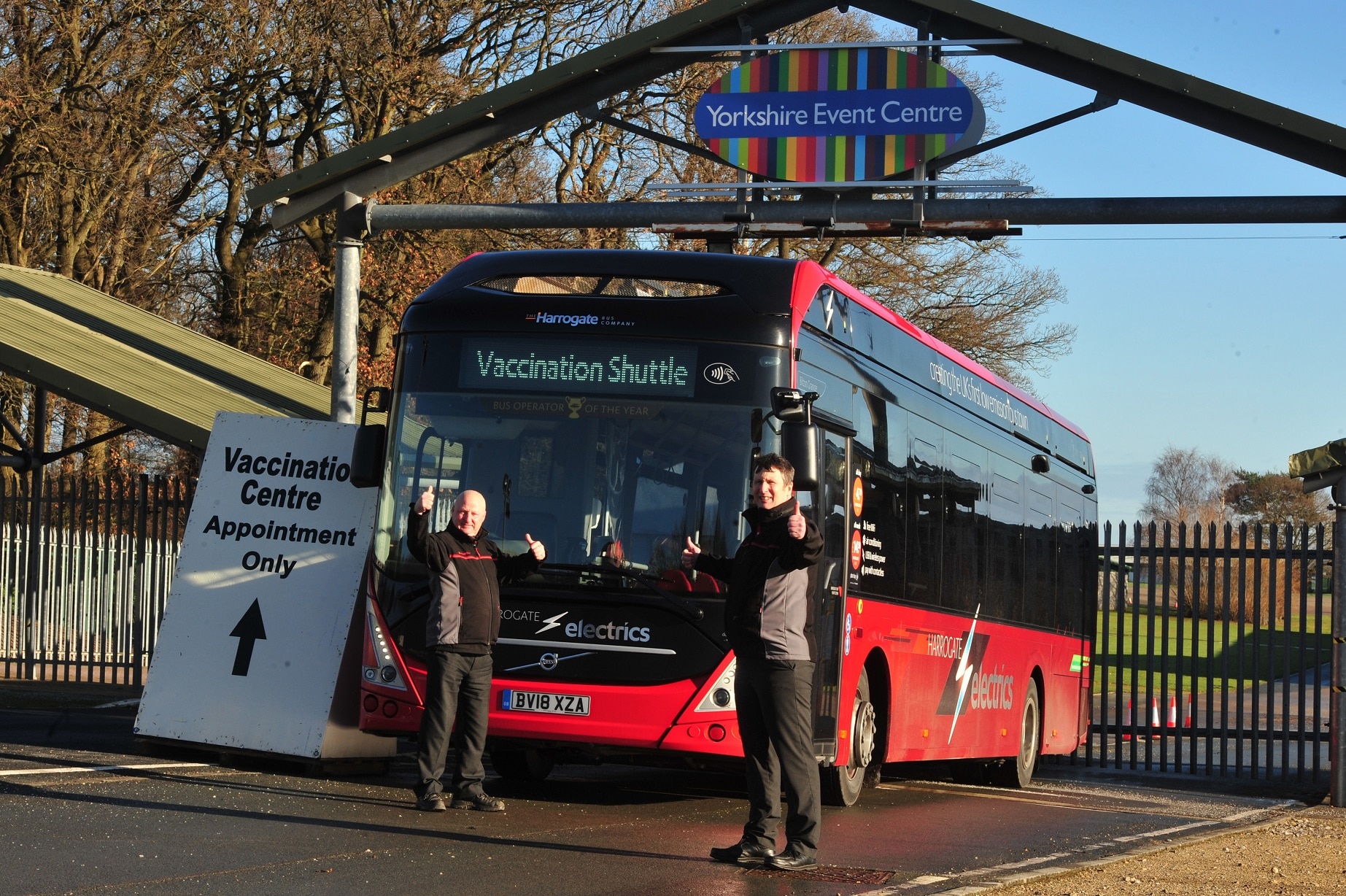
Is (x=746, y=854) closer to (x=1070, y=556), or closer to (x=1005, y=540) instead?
(x=1005, y=540)

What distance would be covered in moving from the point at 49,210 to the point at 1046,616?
19.4 m

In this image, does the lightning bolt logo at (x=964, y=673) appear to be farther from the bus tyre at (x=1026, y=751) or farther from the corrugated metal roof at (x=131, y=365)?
the corrugated metal roof at (x=131, y=365)

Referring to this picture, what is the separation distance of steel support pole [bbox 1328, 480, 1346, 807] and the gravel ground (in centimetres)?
299

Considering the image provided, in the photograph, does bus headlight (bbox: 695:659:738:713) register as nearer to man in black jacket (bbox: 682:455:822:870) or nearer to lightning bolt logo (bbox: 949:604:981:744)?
man in black jacket (bbox: 682:455:822:870)

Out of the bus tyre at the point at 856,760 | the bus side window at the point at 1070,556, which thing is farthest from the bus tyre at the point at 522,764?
the bus side window at the point at 1070,556

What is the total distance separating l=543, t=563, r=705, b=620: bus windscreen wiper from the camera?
32.9ft

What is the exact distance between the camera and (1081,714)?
62.6 ft

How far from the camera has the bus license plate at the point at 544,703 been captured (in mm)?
10156

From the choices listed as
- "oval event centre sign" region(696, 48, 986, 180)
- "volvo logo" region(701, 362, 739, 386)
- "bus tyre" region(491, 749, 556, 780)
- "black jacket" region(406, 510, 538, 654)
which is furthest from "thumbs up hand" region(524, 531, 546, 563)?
"oval event centre sign" region(696, 48, 986, 180)

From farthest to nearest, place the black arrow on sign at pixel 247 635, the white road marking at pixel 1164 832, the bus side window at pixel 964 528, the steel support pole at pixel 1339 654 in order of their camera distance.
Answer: the steel support pole at pixel 1339 654
the bus side window at pixel 964 528
the black arrow on sign at pixel 247 635
the white road marking at pixel 1164 832

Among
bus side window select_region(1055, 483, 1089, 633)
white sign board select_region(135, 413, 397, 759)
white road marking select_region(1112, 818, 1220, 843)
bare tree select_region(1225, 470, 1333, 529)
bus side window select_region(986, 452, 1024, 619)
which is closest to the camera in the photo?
white road marking select_region(1112, 818, 1220, 843)

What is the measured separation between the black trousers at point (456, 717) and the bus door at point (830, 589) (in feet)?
6.65

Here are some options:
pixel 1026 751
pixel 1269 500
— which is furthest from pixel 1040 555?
pixel 1269 500

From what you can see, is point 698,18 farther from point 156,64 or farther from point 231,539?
point 156,64
